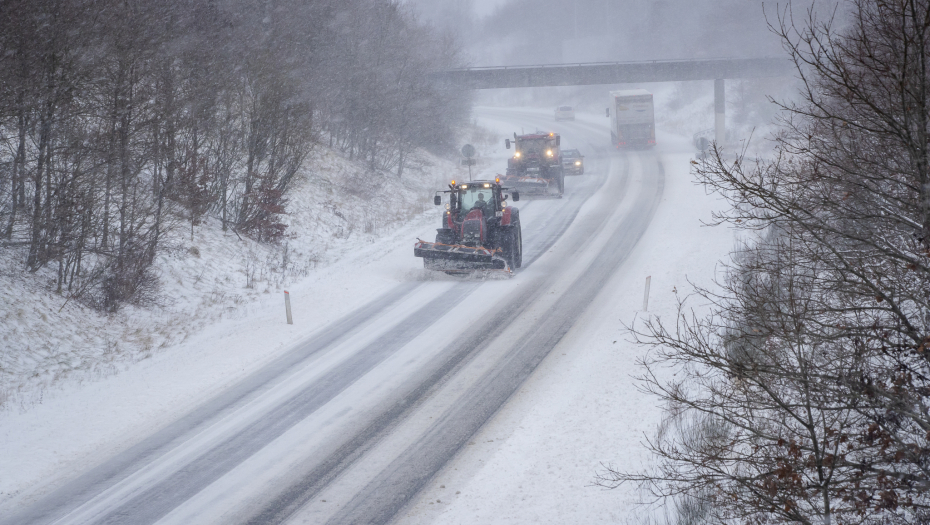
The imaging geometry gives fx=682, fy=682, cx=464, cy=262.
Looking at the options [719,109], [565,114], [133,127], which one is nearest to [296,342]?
[133,127]

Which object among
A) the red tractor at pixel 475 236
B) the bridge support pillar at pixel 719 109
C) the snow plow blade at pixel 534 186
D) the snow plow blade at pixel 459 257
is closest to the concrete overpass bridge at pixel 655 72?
the bridge support pillar at pixel 719 109

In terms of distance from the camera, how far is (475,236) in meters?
17.5

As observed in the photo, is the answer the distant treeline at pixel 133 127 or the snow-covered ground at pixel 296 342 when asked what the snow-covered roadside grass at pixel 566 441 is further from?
the distant treeline at pixel 133 127

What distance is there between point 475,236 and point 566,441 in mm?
9078

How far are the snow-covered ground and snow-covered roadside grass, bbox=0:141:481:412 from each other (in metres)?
0.05

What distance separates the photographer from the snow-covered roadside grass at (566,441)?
7.51 meters

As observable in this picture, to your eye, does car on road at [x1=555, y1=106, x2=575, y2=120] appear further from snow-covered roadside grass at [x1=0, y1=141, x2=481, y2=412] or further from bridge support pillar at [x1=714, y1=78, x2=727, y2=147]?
snow-covered roadside grass at [x1=0, y1=141, x2=481, y2=412]

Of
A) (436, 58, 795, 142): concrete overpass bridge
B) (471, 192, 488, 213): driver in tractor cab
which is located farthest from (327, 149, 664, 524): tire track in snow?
(436, 58, 795, 142): concrete overpass bridge

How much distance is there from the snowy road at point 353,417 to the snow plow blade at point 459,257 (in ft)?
1.52

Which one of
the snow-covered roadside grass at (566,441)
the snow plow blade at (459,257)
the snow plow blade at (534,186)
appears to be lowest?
the snow-covered roadside grass at (566,441)

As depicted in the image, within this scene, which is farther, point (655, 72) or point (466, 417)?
point (655, 72)

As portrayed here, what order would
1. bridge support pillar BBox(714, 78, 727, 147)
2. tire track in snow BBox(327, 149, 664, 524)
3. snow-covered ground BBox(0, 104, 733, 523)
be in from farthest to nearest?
1. bridge support pillar BBox(714, 78, 727, 147)
2. snow-covered ground BBox(0, 104, 733, 523)
3. tire track in snow BBox(327, 149, 664, 524)

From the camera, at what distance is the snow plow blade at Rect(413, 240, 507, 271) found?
1680 cm

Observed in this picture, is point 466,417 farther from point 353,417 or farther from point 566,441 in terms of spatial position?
point 353,417
